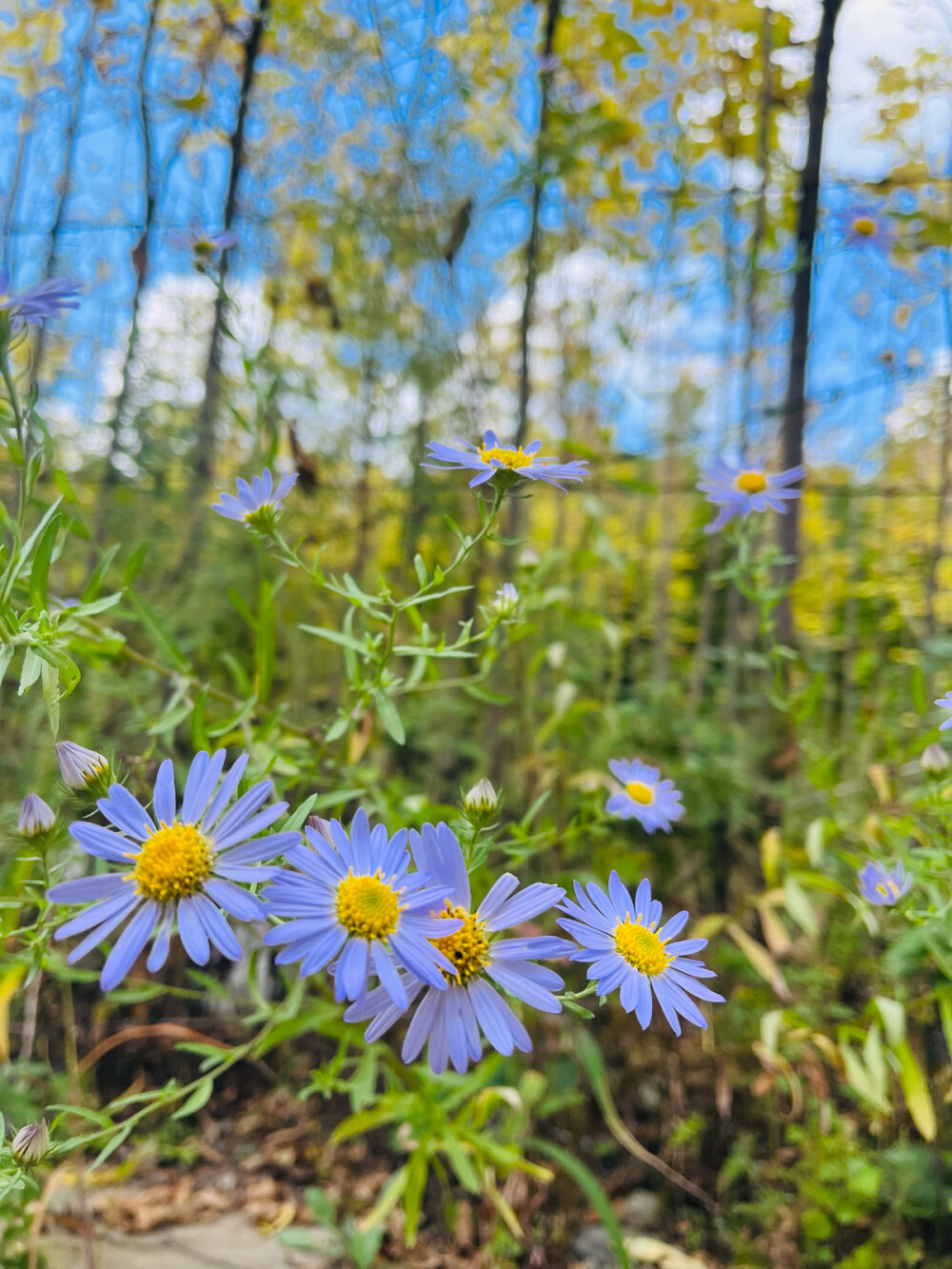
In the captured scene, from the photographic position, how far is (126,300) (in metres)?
1.19

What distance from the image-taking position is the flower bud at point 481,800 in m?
0.37

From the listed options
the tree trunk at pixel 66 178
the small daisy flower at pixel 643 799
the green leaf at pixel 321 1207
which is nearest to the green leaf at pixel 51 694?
the small daisy flower at pixel 643 799

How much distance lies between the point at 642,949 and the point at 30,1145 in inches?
10.9

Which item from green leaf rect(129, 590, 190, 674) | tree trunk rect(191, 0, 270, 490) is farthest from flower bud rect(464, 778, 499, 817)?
tree trunk rect(191, 0, 270, 490)

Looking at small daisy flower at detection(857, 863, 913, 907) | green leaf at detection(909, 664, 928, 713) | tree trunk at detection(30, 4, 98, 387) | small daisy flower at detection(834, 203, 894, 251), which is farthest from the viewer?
tree trunk at detection(30, 4, 98, 387)

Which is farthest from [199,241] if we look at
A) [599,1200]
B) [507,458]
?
[599,1200]

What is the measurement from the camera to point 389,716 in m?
0.45

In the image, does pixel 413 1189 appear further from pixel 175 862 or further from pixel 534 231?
pixel 534 231

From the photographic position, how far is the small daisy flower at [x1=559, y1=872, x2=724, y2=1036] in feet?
0.99

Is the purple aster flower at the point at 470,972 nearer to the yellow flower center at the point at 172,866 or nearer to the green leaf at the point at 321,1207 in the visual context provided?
the yellow flower center at the point at 172,866

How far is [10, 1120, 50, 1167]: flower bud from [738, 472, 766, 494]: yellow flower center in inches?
25.0

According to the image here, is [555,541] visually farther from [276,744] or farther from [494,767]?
[276,744]

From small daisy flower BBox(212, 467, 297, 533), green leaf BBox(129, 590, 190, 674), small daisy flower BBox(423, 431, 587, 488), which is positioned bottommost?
green leaf BBox(129, 590, 190, 674)

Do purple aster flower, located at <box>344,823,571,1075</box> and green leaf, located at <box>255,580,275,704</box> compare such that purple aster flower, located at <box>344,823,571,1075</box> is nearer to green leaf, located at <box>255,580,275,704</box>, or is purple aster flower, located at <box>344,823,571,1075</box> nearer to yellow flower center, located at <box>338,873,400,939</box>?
yellow flower center, located at <box>338,873,400,939</box>
